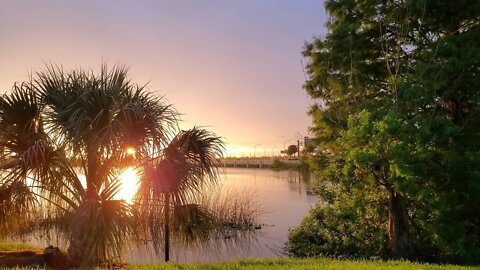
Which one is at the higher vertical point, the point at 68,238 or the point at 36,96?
the point at 36,96

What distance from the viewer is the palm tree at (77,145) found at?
7.24 meters

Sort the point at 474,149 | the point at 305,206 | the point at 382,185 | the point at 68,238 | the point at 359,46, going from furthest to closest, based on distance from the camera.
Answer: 1. the point at 305,206
2. the point at 359,46
3. the point at 382,185
4. the point at 474,149
5. the point at 68,238

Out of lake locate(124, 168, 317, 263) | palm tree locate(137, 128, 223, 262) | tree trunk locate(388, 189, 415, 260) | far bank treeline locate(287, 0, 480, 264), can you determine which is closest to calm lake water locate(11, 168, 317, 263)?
lake locate(124, 168, 317, 263)

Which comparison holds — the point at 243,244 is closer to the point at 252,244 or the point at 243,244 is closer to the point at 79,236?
the point at 252,244

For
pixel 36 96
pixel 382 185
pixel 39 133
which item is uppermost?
pixel 36 96

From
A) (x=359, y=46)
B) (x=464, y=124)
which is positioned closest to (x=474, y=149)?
(x=464, y=124)

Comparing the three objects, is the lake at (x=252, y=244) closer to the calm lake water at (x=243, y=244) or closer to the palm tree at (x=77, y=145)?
the calm lake water at (x=243, y=244)

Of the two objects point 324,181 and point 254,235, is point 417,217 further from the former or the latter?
point 254,235

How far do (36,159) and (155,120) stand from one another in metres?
2.17

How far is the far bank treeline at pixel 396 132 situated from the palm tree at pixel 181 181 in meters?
4.16

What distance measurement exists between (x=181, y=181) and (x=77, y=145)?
1.99 metres

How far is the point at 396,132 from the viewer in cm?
1116

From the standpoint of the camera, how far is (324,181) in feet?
50.3

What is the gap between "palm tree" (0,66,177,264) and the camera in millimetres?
7241
